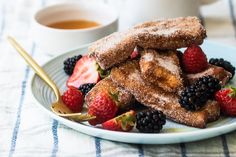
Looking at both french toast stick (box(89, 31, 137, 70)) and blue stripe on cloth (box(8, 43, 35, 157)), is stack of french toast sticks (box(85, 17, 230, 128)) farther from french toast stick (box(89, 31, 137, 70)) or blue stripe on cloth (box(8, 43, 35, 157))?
blue stripe on cloth (box(8, 43, 35, 157))

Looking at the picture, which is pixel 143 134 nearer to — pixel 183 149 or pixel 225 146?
pixel 183 149

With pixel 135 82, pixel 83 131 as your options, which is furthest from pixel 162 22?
pixel 83 131

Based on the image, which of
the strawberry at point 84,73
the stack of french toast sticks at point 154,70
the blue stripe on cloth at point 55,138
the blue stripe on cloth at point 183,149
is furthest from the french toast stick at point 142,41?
the blue stripe on cloth at point 183,149

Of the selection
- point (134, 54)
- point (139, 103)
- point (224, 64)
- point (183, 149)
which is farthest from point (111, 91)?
point (224, 64)

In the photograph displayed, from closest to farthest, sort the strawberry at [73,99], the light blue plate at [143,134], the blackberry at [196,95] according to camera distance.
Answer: the light blue plate at [143,134], the blackberry at [196,95], the strawberry at [73,99]

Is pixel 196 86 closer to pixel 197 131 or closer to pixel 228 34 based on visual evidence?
pixel 197 131

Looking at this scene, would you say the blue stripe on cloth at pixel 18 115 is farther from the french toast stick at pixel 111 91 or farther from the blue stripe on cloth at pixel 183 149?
the blue stripe on cloth at pixel 183 149
